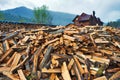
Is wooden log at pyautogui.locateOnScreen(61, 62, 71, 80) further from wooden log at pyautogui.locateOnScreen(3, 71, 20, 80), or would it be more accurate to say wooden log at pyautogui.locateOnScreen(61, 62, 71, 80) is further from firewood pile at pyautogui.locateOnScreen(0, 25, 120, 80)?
wooden log at pyautogui.locateOnScreen(3, 71, 20, 80)

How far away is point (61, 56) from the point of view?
902 cm

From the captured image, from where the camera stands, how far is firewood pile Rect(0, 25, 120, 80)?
852cm

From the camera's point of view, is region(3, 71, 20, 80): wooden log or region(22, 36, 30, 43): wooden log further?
region(22, 36, 30, 43): wooden log

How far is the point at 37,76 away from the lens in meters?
8.55

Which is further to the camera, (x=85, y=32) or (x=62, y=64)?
(x=85, y=32)

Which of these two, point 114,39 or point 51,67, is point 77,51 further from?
point 114,39

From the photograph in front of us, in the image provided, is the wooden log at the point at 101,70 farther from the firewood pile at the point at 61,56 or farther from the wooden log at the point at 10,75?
the wooden log at the point at 10,75

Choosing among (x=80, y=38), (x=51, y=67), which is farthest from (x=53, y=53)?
(x=80, y=38)

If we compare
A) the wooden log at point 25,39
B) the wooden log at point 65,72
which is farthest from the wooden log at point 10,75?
the wooden log at point 25,39

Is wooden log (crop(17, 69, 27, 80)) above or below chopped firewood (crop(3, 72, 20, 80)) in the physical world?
above

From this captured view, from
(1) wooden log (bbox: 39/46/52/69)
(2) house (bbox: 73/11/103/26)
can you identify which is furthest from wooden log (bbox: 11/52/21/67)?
(2) house (bbox: 73/11/103/26)

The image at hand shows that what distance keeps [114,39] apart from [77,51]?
239 centimetres

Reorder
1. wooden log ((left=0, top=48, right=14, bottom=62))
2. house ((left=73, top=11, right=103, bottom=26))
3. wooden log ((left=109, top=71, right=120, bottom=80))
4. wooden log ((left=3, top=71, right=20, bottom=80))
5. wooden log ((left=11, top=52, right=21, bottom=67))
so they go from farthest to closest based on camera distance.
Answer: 1. house ((left=73, top=11, right=103, bottom=26))
2. wooden log ((left=0, top=48, right=14, bottom=62))
3. wooden log ((left=11, top=52, right=21, bottom=67))
4. wooden log ((left=3, top=71, right=20, bottom=80))
5. wooden log ((left=109, top=71, right=120, bottom=80))

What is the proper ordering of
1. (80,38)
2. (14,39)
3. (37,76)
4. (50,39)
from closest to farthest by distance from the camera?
(37,76) < (80,38) < (50,39) < (14,39)
